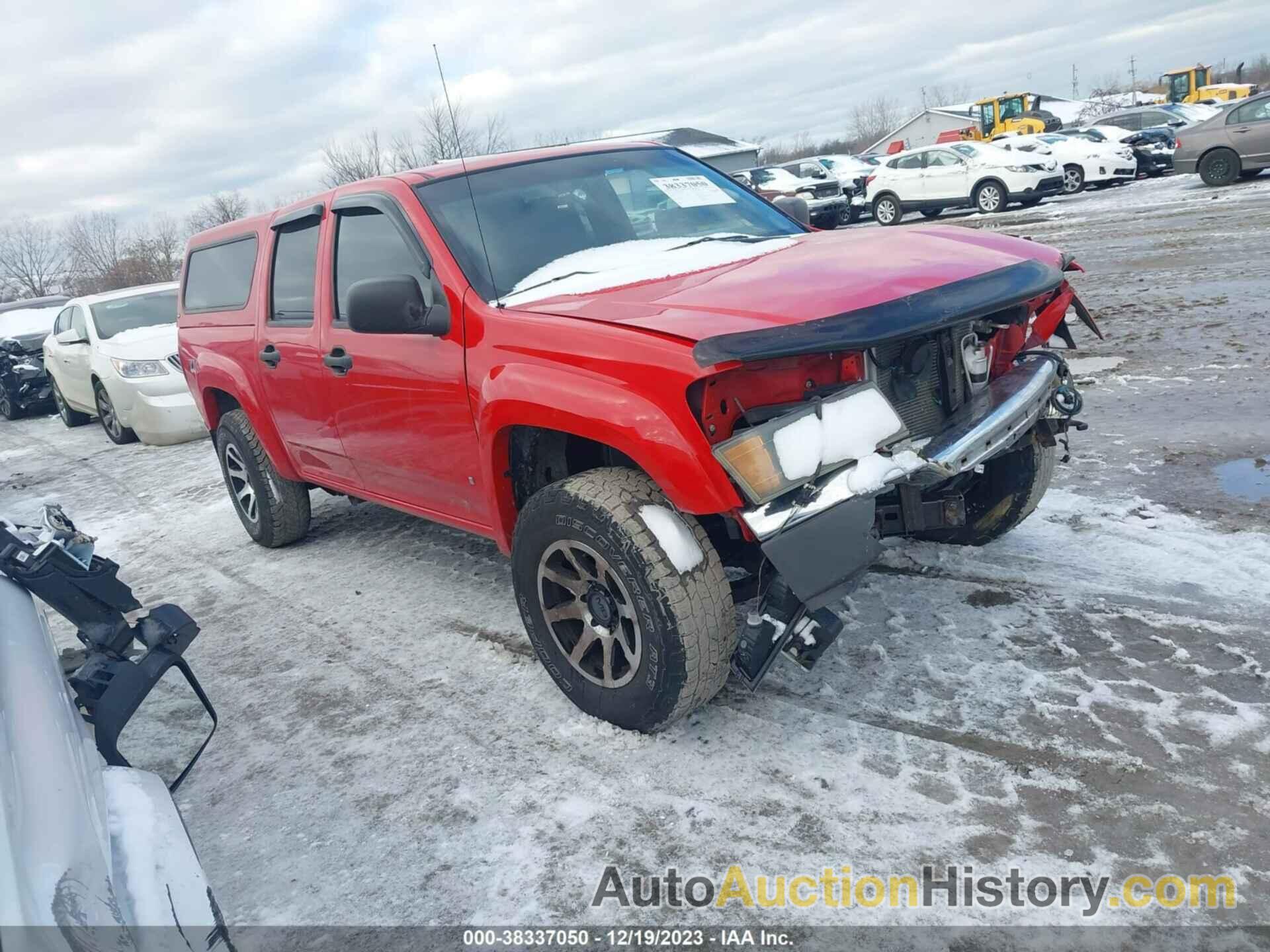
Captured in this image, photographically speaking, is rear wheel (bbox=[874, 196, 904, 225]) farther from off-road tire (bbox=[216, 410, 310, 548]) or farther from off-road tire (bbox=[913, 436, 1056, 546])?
off-road tire (bbox=[913, 436, 1056, 546])

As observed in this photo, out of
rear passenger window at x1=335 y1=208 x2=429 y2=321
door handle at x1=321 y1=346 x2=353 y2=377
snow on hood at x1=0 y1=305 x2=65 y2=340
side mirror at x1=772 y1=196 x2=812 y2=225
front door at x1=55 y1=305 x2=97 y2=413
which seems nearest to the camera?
rear passenger window at x1=335 y1=208 x2=429 y2=321

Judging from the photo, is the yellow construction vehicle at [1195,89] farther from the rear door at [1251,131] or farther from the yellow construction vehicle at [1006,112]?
the rear door at [1251,131]

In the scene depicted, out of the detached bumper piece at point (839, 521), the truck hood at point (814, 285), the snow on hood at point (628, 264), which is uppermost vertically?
the snow on hood at point (628, 264)

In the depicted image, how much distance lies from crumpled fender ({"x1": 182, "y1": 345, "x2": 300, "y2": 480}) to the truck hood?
98.1 inches

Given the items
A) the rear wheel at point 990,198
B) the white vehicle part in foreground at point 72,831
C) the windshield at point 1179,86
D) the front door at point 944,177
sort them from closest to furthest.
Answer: the white vehicle part in foreground at point 72,831
the rear wheel at point 990,198
the front door at point 944,177
the windshield at point 1179,86

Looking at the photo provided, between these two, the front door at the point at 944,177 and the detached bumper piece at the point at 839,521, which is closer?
the detached bumper piece at the point at 839,521

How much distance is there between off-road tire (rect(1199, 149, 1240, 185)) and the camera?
17.2 m

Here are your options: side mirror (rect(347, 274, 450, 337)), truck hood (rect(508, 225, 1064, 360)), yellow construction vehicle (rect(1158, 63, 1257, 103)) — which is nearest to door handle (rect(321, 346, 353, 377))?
side mirror (rect(347, 274, 450, 337))

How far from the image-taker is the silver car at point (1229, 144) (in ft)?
54.5

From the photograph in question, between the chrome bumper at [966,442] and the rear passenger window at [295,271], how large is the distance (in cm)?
282

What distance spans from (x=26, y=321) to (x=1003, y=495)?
16795 millimetres

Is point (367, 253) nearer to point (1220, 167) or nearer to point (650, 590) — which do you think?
point (650, 590)

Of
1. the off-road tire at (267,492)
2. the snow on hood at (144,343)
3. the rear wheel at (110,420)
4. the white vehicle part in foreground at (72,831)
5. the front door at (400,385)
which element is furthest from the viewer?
the rear wheel at (110,420)

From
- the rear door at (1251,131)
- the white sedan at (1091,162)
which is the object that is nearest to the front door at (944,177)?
the white sedan at (1091,162)
